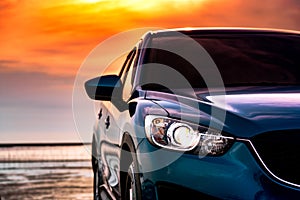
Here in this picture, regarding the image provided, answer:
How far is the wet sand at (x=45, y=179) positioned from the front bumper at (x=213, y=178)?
25.0 feet

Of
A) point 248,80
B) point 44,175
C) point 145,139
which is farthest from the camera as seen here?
point 44,175

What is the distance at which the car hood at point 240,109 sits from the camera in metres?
5.40

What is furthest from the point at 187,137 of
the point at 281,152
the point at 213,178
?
the point at 281,152

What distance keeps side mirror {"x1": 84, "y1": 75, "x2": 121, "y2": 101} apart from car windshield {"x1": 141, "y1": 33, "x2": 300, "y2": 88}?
0.24 meters

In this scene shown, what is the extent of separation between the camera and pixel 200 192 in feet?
17.3

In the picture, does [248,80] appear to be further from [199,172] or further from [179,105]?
[199,172]

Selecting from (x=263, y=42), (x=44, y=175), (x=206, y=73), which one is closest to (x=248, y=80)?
(x=206, y=73)

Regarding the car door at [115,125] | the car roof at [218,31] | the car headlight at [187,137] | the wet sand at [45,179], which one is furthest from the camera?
the wet sand at [45,179]

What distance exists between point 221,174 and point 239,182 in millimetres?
115

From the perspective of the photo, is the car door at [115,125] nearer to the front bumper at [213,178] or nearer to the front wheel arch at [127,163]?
the front wheel arch at [127,163]

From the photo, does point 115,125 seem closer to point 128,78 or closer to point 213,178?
point 128,78

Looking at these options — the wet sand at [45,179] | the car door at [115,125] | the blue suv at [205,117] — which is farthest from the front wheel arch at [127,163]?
the wet sand at [45,179]

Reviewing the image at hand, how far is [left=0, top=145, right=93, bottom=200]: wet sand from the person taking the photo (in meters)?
13.7

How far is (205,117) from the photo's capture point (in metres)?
5.55
